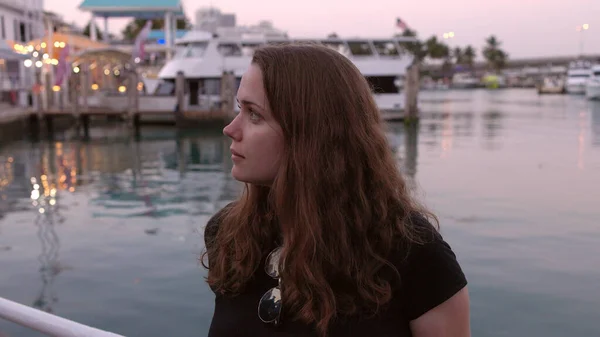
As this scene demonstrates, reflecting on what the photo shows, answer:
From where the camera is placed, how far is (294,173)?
1.84 m

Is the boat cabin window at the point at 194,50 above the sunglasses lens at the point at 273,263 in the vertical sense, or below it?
above

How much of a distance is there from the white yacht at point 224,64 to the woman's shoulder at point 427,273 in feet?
118

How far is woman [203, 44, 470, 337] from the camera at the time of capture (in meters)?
1.76

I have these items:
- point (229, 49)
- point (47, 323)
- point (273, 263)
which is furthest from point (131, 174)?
point (229, 49)

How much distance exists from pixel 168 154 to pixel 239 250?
22.7 meters

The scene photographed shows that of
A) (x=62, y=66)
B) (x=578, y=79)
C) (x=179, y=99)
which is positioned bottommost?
(x=578, y=79)

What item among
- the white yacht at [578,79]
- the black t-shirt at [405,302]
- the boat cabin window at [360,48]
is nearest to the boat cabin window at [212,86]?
the boat cabin window at [360,48]

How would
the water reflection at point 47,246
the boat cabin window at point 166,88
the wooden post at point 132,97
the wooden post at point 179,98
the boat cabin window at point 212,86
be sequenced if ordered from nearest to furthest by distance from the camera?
1. the water reflection at point 47,246
2. the wooden post at point 132,97
3. the wooden post at point 179,98
4. the boat cabin window at point 166,88
5. the boat cabin window at point 212,86

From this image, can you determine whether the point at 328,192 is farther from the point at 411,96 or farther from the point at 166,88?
the point at 166,88

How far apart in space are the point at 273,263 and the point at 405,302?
1.20 feet

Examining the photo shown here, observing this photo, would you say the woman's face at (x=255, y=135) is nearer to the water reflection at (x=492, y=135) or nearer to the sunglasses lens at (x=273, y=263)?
the sunglasses lens at (x=273, y=263)

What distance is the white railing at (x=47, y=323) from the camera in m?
1.96

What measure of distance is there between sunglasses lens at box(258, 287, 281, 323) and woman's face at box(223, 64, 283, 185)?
0.32 metres

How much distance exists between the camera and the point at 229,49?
3950 cm
